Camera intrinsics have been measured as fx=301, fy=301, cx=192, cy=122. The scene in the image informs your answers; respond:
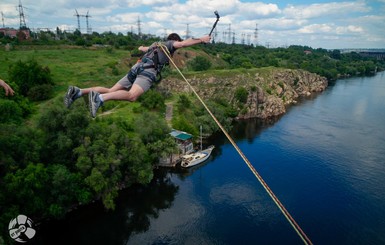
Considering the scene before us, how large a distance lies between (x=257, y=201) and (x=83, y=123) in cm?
1478

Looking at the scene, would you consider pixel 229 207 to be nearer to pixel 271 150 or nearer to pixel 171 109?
pixel 271 150

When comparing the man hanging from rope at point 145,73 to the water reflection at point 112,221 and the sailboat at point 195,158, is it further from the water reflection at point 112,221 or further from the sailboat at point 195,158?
the sailboat at point 195,158

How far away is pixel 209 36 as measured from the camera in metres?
6.73

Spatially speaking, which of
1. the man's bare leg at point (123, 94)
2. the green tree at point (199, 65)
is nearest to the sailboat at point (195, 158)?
the man's bare leg at point (123, 94)

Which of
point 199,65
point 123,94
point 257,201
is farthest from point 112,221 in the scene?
point 199,65

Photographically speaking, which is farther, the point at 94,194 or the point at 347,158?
the point at 347,158

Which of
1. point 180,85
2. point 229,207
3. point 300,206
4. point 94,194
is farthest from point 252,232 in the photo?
point 180,85

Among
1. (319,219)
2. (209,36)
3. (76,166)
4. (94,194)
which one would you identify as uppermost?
(209,36)

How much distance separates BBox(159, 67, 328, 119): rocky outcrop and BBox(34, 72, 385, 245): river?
45.0 ft

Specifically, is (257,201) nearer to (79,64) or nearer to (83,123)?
(83,123)

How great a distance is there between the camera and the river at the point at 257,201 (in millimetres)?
20172

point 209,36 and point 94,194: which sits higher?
point 209,36

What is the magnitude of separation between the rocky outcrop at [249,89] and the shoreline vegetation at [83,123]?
185mm

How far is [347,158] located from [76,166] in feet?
87.8
